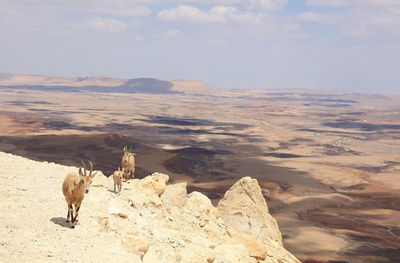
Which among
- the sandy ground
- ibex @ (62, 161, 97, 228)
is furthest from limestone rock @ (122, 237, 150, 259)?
ibex @ (62, 161, 97, 228)

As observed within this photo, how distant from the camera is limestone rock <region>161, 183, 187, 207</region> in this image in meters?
19.7

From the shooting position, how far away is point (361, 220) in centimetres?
4888

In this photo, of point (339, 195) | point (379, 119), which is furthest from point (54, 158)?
point (379, 119)

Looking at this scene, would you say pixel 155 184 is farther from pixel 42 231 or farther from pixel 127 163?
pixel 42 231

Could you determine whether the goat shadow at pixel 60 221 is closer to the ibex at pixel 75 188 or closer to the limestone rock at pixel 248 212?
the ibex at pixel 75 188

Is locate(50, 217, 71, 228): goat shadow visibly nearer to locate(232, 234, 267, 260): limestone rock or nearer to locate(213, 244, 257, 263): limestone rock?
locate(213, 244, 257, 263): limestone rock

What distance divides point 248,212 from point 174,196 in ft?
17.2

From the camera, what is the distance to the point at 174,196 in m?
20.0

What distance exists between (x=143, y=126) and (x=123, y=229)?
123 meters

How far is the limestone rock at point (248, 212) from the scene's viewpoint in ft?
75.8

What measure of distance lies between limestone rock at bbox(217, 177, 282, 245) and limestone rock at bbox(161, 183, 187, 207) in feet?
12.2

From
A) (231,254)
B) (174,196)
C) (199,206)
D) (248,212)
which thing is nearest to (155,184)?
(174,196)

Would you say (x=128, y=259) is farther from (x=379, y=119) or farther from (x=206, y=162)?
(x=379, y=119)

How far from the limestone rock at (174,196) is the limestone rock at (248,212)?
12.2ft
